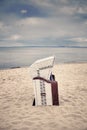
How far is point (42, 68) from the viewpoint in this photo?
547cm

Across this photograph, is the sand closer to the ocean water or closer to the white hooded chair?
the white hooded chair

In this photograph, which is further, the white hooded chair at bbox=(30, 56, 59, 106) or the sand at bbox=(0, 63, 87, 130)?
the white hooded chair at bbox=(30, 56, 59, 106)

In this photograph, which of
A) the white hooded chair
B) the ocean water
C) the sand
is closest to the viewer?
the sand

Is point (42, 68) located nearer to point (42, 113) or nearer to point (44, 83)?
point (44, 83)

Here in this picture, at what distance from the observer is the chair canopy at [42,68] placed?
5445mm

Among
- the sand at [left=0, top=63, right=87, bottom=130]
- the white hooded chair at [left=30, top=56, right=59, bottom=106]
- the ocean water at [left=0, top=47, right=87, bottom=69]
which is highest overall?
the ocean water at [left=0, top=47, right=87, bottom=69]

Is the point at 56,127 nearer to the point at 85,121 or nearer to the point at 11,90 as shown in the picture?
the point at 85,121

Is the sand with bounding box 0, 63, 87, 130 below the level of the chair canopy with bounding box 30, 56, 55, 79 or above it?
below

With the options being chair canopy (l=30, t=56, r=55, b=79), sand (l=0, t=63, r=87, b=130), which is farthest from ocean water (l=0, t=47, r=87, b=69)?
chair canopy (l=30, t=56, r=55, b=79)

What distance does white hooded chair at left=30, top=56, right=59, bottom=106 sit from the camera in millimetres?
5367

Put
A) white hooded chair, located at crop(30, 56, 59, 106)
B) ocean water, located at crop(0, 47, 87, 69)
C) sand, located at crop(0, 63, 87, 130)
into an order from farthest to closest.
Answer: ocean water, located at crop(0, 47, 87, 69) → white hooded chair, located at crop(30, 56, 59, 106) → sand, located at crop(0, 63, 87, 130)

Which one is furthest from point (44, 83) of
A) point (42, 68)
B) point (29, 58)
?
point (29, 58)

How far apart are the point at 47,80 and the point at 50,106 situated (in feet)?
2.48

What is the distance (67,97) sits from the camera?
6598mm
